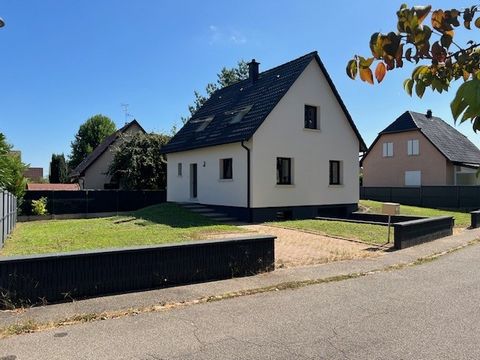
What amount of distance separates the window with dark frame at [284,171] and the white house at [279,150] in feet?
0.15

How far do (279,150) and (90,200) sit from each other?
11.8 meters

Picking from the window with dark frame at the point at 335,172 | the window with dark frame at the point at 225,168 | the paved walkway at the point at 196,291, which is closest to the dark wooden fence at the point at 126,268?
the paved walkway at the point at 196,291

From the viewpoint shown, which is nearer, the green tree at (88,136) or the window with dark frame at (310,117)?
the window with dark frame at (310,117)

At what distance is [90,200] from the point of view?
83.0ft

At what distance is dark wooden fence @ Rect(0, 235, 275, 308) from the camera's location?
6.58m

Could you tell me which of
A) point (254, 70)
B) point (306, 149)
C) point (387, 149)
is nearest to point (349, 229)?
point (306, 149)

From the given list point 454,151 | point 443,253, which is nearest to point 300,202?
point 443,253

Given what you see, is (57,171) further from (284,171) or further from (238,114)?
(284,171)

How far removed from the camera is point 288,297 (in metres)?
7.19

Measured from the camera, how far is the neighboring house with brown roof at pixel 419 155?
117ft

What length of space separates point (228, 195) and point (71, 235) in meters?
8.11

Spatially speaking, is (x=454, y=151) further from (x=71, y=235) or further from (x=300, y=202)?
(x=71, y=235)

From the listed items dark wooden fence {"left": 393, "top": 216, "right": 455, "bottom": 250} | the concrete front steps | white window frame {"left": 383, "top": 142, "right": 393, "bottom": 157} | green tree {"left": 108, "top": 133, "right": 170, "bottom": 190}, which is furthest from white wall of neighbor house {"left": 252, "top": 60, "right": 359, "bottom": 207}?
white window frame {"left": 383, "top": 142, "right": 393, "bottom": 157}

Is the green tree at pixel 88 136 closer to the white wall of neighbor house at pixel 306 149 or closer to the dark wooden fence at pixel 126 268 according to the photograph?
the white wall of neighbor house at pixel 306 149
